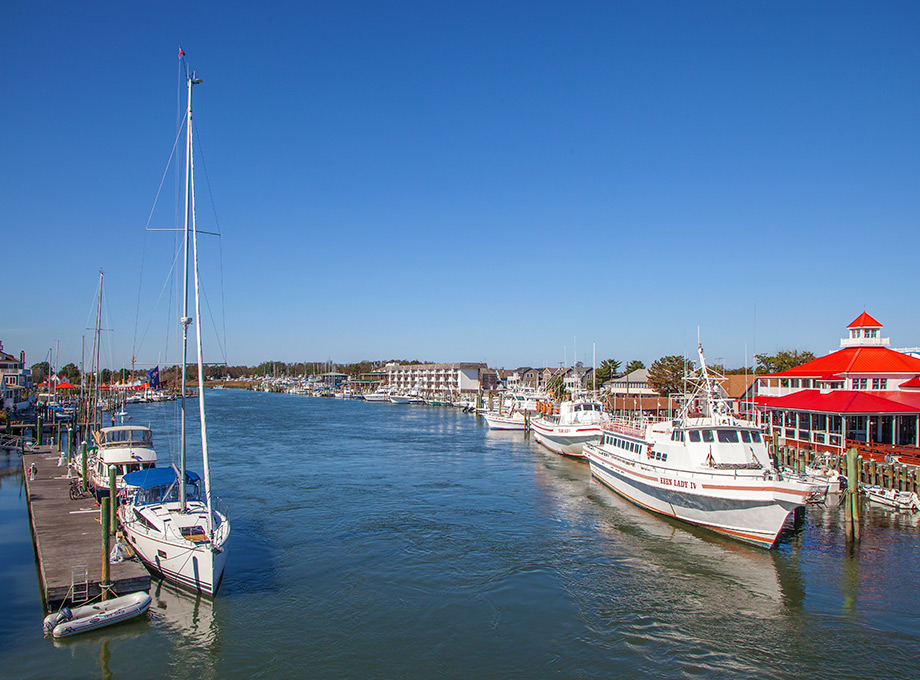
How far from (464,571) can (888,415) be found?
32.4m

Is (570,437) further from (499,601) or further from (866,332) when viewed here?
(499,601)

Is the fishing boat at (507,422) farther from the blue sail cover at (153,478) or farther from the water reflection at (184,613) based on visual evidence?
the water reflection at (184,613)

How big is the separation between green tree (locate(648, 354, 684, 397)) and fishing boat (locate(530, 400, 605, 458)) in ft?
138

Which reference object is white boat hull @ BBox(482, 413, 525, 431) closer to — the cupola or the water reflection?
the cupola

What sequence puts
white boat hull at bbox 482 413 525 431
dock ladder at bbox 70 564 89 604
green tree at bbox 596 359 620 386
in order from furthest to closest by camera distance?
green tree at bbox 596 359 620 386
white boat hull at bbox 482 413 525 431
dock ladder at bbox 70 564 89 604

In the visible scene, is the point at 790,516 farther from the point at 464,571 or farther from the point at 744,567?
the point at 464,571

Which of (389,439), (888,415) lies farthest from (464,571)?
(389,439)

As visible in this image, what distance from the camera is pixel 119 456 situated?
32.8 metres

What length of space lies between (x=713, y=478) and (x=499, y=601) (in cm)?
1206

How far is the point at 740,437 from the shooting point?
2947 cm

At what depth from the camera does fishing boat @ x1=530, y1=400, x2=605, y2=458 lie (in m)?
55.7

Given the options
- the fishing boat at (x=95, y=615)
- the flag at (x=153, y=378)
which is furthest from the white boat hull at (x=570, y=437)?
the fishing boat at (x=95, y=615)

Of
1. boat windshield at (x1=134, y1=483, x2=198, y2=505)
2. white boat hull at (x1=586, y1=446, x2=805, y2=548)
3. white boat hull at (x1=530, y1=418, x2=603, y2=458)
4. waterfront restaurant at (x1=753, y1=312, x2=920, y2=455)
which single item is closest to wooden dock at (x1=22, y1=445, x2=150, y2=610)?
boat windshield at (x1=134, y1=483, x2=198, y2=505)

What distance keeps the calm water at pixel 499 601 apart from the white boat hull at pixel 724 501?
2.77ft
